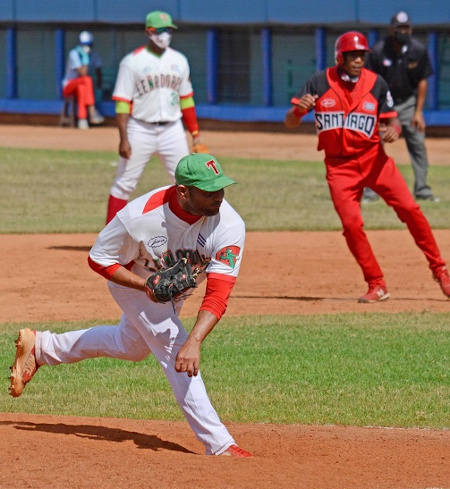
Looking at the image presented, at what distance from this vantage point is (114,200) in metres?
12.1

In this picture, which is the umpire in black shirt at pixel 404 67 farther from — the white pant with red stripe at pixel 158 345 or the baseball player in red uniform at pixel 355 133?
the white pant with red stripe at pixel 158 345

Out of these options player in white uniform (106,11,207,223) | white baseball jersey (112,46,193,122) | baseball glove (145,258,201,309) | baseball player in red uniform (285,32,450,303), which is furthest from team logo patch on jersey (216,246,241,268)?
white baseball jersey (112,46,193,122)

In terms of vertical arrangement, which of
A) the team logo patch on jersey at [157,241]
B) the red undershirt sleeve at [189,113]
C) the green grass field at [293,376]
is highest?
the red undershirt sleeve at [189,113]

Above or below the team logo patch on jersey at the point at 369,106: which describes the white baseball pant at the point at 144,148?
below

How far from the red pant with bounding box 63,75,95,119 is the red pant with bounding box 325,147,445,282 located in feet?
60.9

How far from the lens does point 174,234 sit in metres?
5.93

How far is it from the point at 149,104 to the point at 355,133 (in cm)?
282

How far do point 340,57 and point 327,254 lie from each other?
3.40 metres

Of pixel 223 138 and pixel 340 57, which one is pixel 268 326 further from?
→ pixel 223 138

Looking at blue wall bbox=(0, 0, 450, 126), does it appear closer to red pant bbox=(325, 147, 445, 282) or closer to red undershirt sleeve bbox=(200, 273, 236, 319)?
red pant bbox=(325, 147, 445, 282)

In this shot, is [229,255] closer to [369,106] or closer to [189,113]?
[369,106]

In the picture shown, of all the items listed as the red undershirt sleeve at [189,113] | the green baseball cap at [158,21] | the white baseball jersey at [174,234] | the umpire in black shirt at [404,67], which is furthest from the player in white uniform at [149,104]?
the white baseball jersey at [174,234]

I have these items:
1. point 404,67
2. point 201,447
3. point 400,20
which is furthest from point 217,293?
point 404,67

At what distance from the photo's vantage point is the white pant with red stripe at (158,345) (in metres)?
5.96
